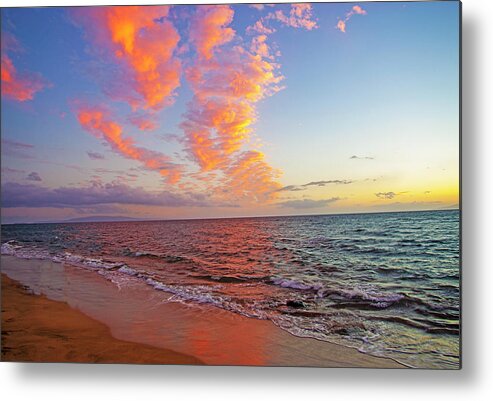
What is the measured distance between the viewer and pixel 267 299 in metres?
2.49

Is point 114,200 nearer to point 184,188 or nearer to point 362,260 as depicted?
point 184,188

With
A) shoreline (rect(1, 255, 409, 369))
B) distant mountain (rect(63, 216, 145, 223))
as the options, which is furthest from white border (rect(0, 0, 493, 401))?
distant mountain (rect(63, 216, 145, 223))

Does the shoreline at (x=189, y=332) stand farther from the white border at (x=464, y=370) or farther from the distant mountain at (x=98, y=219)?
the distant mountain at (x=98, y=219)

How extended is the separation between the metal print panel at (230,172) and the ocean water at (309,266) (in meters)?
0.01

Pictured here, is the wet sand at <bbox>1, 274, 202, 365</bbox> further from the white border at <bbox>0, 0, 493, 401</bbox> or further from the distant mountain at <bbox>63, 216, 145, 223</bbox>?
the distant mountain at <bbox>63, 216, 145, 223</bbox>

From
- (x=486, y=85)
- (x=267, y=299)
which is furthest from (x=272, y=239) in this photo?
(x=486, y=85)

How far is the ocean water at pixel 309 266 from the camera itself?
7.59 ft

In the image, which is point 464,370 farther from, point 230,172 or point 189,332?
point 230,172

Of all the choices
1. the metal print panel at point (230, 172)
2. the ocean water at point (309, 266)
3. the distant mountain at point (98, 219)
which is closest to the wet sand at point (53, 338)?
the metal print panel at point (230, 172)

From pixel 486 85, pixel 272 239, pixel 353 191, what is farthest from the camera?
pixel 272 239

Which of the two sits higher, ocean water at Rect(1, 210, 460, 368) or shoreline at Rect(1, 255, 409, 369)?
ocean water at Rect(1, 210, 460, 368)

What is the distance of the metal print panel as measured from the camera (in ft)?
7.77

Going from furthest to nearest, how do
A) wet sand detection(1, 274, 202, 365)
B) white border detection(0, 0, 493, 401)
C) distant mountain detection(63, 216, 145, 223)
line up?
distant mountain detection(63, 216, 145, 223) < wet sand detection(1, 274, 202, 365) < white border detection(0, 0, 493, 401)

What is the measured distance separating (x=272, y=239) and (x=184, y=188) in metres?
0.60
